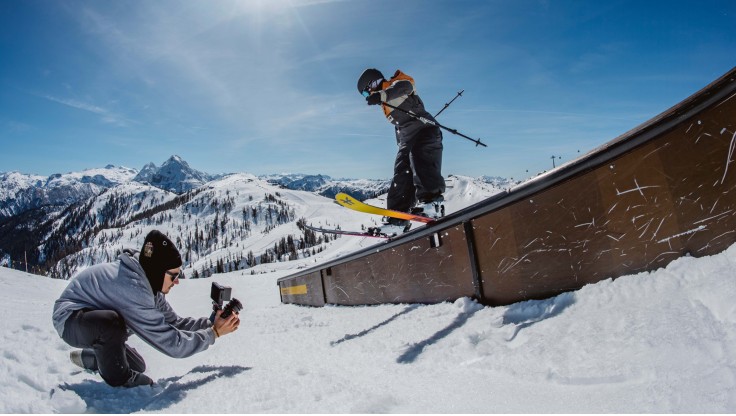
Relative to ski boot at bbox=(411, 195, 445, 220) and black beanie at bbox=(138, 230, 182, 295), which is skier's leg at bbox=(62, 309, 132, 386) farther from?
ski boot at bbox=(411, 195, 445, 220)

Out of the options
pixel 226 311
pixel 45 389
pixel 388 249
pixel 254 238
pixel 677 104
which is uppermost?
pixel 254 238

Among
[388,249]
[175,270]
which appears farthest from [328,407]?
[388,249]

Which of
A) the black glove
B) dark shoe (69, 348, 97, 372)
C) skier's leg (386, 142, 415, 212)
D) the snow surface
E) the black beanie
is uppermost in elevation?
the black glove

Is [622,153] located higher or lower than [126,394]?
higher

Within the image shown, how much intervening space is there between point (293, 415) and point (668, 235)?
2.54 m

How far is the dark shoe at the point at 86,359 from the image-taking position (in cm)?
273

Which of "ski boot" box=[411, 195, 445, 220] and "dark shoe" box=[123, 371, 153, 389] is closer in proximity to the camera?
"dark shoe" box=[123, 371, 153, 389]

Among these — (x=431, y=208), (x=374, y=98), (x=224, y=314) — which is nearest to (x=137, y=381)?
(x=224, y=314)

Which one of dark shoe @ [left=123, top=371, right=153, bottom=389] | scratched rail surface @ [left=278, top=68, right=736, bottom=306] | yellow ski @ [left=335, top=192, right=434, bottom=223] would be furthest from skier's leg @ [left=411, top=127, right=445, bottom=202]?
dark shoe @ [left=123, top=371, right=153, bottom=389]

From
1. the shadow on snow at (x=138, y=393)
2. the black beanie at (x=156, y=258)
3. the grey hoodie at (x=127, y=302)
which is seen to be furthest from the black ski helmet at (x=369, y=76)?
the shadow on snow at (x=138, y=393)

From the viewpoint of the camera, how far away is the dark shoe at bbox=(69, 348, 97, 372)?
2.73 metres

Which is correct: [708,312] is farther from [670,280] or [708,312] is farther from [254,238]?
[254,238]

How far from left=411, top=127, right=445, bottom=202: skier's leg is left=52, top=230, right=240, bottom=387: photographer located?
343 cm

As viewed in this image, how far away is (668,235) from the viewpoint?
237 centimetres
